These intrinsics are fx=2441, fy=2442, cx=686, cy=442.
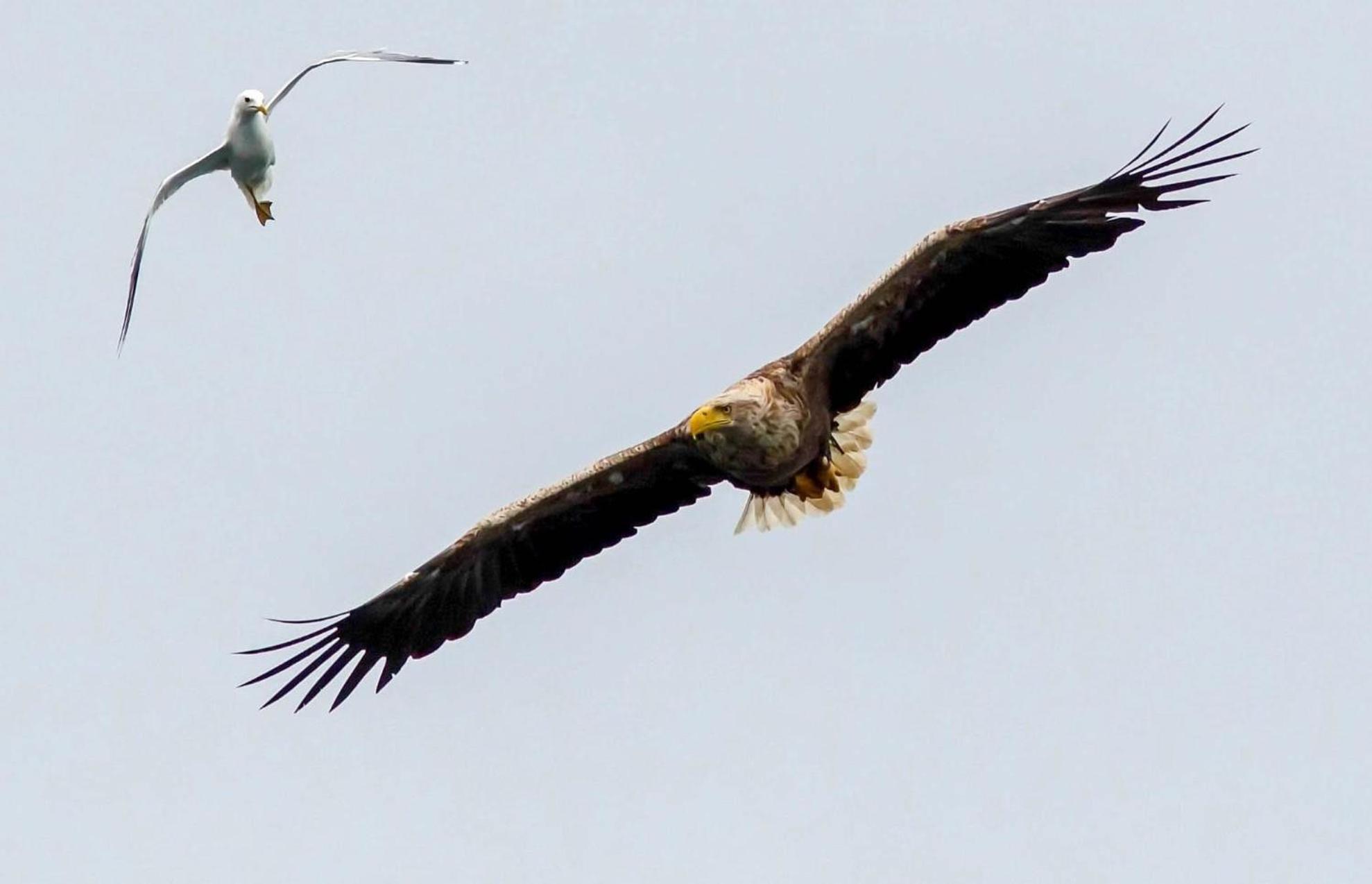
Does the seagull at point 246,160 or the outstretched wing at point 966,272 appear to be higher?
the seagull at point 246,160

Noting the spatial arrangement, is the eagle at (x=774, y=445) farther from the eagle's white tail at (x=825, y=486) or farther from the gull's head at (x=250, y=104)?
the gull's head at (x=250, y=104)

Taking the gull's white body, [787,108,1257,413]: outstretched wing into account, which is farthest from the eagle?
the gull's white body

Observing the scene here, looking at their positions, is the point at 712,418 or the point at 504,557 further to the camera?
the point at 504,557

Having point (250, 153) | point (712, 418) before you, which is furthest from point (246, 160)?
point (712, 418)

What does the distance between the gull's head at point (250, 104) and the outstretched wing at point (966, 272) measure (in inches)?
133

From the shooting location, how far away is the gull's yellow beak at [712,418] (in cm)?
1149

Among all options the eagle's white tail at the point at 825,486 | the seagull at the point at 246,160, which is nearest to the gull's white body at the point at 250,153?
the seagull at the point at 246,160

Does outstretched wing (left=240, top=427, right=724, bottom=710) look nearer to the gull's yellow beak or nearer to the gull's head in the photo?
the gull's yellow beak

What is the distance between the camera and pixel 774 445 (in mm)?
11617

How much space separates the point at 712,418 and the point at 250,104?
345 centimetres

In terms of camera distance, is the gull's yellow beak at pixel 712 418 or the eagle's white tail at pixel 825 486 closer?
the gull's yellow beak at pixel 712 418

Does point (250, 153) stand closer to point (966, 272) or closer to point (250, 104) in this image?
point (250, 104)

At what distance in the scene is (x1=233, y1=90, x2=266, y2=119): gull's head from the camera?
43.2 ft

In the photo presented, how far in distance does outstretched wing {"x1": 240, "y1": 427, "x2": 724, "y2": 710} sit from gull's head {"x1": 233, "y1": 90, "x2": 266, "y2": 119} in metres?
2.60
